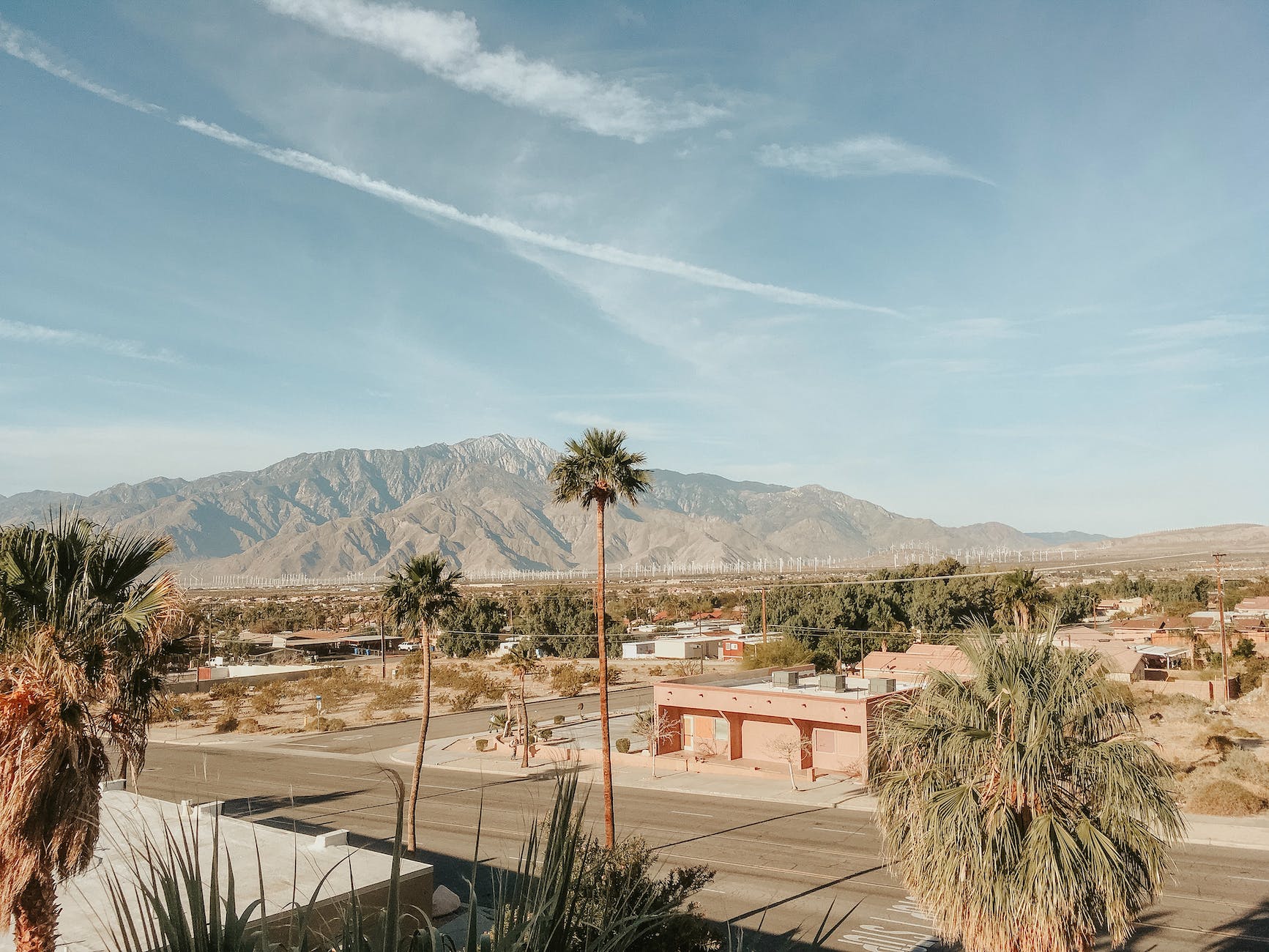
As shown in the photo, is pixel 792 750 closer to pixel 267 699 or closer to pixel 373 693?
pixel 373 693

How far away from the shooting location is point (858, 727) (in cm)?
3766

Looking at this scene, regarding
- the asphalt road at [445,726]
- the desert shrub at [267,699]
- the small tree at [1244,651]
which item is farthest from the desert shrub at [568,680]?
the small tree at [1244,651]

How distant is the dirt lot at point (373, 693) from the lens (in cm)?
5681

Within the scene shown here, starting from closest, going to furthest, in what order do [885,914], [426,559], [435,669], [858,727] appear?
[885,914] → [426,559] → [858,727] → [435,669]

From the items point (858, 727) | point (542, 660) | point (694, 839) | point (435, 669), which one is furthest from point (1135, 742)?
point (542, 660)

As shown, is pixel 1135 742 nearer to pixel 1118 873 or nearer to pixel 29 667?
pixel 1118 873

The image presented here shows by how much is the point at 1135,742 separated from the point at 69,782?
514 inches

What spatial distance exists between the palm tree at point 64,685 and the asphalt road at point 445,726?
34913mm

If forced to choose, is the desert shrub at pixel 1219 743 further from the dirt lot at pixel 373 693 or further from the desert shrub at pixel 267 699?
the desert shrub at pixel 267 699

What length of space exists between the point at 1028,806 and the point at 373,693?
62804 millimetres

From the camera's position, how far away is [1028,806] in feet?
38.6

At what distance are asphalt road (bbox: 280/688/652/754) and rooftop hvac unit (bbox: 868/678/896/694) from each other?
14.7 m

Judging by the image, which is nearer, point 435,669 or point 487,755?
point 487,755

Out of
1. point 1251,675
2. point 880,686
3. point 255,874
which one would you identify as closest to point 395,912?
point 255,874
